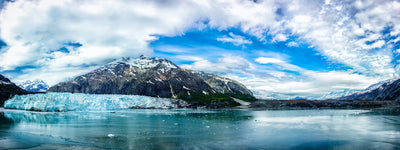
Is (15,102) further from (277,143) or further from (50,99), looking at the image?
(277,143)

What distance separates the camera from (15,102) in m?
92.2

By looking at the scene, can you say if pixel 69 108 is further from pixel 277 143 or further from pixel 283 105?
pixel 283 105

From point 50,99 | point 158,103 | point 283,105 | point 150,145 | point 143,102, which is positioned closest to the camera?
point 150,145

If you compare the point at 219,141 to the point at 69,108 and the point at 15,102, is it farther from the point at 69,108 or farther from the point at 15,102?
the point at 15,102

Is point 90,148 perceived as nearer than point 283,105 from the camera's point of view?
Yes

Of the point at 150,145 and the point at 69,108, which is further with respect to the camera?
the point at 69,108

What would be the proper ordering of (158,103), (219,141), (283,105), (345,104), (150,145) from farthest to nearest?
1. (283,105)
2. (345,104)
3. (158,103)
4. (219,141)
5. (150,145)

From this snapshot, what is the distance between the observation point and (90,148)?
2069 centimetres

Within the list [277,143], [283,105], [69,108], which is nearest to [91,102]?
[69,108]

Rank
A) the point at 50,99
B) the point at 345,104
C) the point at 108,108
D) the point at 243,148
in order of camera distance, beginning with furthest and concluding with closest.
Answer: the point at 345,104
the point at 108,108
the point at 50,99
the point at 243,148

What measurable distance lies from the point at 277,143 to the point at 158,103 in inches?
4270

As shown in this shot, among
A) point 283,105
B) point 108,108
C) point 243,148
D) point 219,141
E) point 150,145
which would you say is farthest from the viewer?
point 283,105

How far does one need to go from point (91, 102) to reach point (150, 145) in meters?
80.0

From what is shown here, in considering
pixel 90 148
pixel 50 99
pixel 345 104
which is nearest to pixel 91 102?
pixel 50 99
